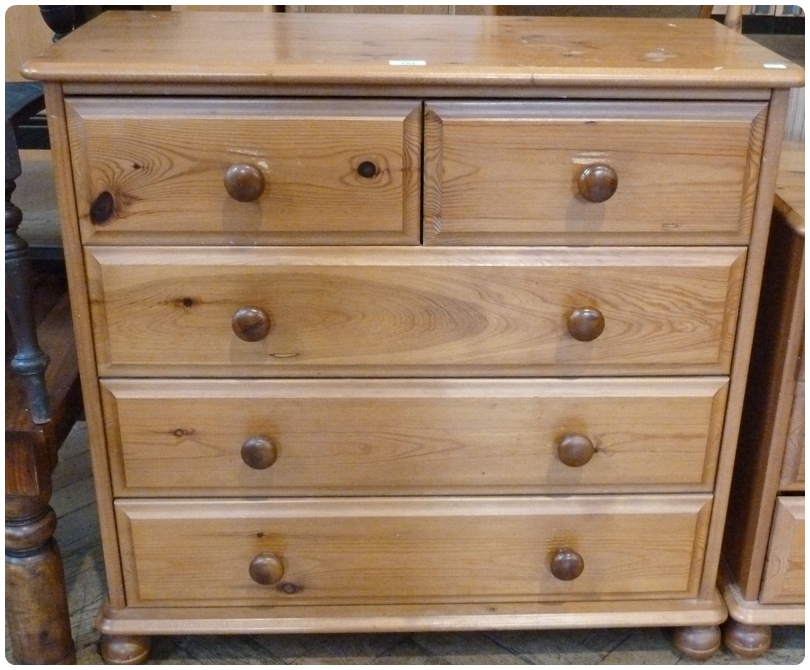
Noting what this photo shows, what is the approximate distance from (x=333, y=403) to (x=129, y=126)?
41 cm

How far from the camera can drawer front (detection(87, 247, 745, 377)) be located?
3.38 ft

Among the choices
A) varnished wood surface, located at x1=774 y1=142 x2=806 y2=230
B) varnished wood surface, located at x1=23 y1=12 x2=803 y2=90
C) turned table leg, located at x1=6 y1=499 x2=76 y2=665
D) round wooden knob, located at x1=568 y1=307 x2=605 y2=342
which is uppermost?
varnished wood surface, located at x1=23 y1=12 x2=803 y2=90

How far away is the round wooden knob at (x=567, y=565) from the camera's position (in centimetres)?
118

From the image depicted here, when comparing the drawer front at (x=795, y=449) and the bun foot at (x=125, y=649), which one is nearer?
the drawer front at (x=795, y=449)

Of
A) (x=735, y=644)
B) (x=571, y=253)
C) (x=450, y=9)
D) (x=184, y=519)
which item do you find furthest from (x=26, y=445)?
(x=450, y=9)

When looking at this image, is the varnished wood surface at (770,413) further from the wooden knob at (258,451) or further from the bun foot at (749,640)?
the wooden knob at (258,451)

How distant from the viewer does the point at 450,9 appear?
1.82m

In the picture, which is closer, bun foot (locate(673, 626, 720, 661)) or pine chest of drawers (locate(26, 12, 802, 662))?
pine chest of drawers (locate(26, 12, 802, 662))

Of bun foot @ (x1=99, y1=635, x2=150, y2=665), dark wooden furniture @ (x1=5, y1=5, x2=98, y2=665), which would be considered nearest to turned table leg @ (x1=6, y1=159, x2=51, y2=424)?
dark wooden furniture @ (x1=5, y1=5, x2=98, y2=665)

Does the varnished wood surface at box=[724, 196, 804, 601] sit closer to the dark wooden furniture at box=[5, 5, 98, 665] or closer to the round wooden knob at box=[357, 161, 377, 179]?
the round wooden knob at box=[357, 161, 377, 179]

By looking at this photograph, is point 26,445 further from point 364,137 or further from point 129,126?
point 364,137

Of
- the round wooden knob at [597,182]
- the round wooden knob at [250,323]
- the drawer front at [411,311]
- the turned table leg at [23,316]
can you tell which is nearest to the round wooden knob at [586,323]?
the drawer front at [411,311]

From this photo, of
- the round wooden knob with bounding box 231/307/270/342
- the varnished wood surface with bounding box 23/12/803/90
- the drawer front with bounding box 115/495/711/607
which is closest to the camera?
the varnished wood surface with bounding box 23/12/803/90

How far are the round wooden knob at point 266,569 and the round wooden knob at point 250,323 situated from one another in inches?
12.8
